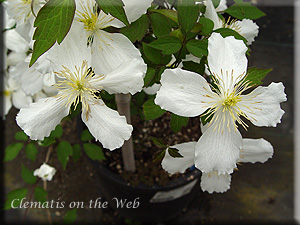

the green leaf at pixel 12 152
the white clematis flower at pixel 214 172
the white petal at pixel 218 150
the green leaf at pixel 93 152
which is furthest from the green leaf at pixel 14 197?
the white petal at pixel 218 150

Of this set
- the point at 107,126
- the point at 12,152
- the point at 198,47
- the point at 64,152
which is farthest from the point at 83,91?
the point at 12,152

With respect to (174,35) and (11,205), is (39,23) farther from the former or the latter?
(11,205)

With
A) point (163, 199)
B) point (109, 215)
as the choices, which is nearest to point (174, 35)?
point (163, 199)

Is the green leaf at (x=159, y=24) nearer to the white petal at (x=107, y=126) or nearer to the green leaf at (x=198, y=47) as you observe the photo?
the green leaf at (x=198, y=47)

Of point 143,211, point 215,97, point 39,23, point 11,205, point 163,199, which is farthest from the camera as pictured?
point 143,211

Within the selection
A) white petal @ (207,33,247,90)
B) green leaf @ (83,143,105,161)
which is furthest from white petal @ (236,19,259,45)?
green leaf @ (83,143,105,161)

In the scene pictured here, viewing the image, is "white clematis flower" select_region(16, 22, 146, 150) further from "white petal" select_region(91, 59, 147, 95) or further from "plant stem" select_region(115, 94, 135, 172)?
"plant stem" select_region(115, 94, 135, 172)

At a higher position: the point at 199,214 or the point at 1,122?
the point at 1,122

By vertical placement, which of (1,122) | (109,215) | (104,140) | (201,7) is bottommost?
(109,215)
